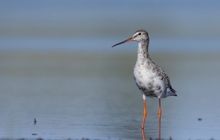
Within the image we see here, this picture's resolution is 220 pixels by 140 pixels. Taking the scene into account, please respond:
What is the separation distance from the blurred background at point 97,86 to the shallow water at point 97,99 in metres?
0.02

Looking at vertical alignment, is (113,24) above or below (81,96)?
above

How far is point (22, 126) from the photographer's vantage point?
Result: 46.3 feet

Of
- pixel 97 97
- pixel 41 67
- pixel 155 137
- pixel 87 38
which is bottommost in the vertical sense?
pixel 155 137

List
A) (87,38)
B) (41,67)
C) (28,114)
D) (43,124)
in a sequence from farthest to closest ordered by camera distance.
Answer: (87,38) → (41,67) → (28,114) → (43,124)

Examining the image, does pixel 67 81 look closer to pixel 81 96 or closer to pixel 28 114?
pixel 81 96

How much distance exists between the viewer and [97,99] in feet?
58.7

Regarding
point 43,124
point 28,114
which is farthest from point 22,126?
point 28,114

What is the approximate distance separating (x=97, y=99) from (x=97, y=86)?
2558 mm

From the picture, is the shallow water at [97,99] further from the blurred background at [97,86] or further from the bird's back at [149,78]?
the bird's back at [149,78]

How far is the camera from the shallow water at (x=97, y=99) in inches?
548

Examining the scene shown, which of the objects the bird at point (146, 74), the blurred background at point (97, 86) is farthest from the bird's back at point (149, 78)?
the blurred background at point (97, 86)

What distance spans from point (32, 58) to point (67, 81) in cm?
631

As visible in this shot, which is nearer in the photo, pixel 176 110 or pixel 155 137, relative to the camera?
pixel 155 137

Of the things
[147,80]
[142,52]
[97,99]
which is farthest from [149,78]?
[97,99]
